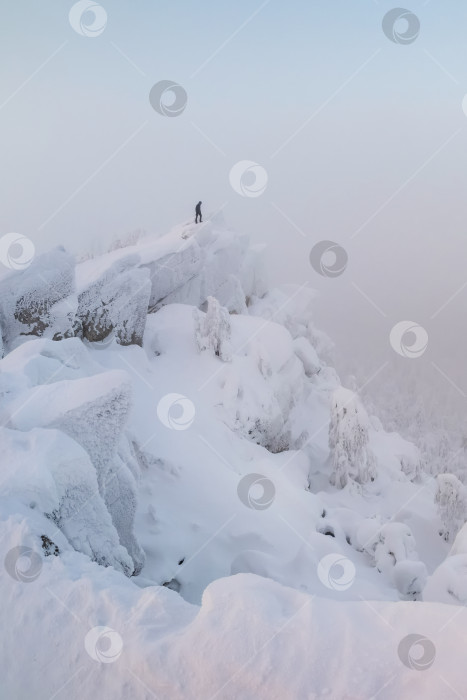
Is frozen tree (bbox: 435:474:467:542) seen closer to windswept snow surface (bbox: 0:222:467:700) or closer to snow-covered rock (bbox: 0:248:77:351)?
windswept snow surface (bbox: 0:222:467:700)

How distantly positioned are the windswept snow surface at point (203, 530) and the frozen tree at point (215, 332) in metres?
0.06

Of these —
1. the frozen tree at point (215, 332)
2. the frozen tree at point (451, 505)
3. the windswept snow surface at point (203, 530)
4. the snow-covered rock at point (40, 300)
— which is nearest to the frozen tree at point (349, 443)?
the windswept snow surface at point (203, 530)

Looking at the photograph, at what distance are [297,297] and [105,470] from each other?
79.3 ft

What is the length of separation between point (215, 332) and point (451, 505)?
31.6ft

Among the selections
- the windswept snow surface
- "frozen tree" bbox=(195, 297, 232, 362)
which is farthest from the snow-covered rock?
"frozen tree" bbox=(195, 297, 232, 362)

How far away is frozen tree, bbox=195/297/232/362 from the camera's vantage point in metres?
19.7

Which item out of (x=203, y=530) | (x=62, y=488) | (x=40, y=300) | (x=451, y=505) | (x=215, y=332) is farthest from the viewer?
(x=215, y=332)

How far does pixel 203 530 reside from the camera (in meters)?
11.3

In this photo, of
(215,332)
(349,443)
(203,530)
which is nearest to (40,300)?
(215,332)

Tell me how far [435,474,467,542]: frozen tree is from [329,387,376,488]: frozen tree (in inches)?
106

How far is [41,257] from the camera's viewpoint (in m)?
16.7

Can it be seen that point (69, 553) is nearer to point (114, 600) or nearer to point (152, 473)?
point (114, 600)

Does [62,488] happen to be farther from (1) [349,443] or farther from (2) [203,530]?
(1) [349,443]

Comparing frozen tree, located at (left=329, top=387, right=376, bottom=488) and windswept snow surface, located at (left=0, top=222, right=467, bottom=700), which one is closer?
windswept snow surface, located at (left=0, top=222, right=467, bottom=700)
